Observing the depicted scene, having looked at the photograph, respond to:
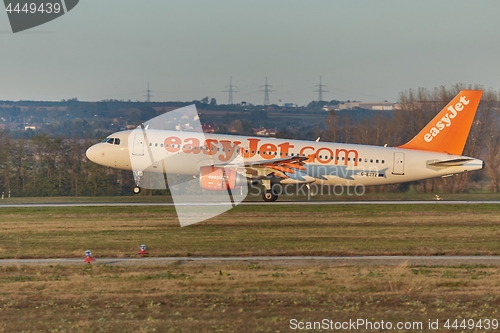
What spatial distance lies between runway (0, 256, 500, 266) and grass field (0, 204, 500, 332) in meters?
0.55

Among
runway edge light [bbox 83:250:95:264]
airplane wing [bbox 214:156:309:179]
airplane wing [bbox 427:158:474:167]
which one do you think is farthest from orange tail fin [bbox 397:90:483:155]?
runway edge light [bbox 83:250:95:264]

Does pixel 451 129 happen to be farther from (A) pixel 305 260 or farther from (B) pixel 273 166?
(A) pixel 305 260

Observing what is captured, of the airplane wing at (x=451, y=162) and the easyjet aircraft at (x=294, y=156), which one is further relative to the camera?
the airplane wing at (x=451, y=162)

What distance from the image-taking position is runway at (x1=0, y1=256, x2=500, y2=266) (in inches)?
836

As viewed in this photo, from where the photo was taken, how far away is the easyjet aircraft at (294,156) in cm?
3928

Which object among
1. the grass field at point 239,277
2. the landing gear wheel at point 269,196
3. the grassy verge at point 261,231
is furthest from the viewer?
the landing gear wheel at point 269,196

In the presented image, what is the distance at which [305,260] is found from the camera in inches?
858

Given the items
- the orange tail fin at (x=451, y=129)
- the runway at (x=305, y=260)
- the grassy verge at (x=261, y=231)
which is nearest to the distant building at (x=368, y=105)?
the orange tail fin at (x=451, y=129)

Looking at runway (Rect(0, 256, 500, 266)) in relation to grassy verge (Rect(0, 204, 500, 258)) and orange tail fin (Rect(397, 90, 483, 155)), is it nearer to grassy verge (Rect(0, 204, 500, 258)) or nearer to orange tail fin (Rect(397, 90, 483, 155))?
grassy verge (Rect(0, 204, 500, 258))

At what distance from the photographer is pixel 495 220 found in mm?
31922

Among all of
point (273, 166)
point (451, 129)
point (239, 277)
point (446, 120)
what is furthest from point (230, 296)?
point (446, 120)

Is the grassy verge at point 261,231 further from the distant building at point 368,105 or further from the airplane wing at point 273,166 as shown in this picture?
the distant building at point 368,105

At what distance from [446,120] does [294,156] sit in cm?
1037

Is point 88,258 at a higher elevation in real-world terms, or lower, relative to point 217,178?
lower
